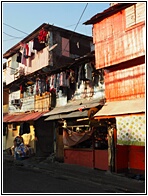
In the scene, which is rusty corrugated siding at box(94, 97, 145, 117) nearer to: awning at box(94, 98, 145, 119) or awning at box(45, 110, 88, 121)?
awning at box(94, 98, 145, 119)

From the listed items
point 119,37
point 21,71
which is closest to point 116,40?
point 119,37

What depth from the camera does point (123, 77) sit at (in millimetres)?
13312

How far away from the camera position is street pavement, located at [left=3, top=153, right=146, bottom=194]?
10484mm

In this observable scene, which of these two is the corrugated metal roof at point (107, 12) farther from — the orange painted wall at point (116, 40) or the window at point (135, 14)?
the window at point (135, 14)

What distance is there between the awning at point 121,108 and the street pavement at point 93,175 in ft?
9.92

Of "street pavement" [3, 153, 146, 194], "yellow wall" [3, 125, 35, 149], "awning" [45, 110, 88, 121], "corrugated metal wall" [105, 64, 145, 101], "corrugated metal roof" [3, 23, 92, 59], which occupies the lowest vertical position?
"street pavement" [3, 153, 146, 194]

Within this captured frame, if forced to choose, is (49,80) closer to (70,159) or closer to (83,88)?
(83,88)

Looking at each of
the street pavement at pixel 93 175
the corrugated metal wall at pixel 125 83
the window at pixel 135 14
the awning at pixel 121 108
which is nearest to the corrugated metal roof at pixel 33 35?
the corrugated metal wall at pixel 125 83

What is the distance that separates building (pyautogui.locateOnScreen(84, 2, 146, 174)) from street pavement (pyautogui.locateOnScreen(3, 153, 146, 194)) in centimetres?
100

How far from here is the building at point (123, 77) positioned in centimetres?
1178

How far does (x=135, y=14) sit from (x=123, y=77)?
3163 mm

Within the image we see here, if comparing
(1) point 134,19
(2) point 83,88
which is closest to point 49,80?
(2) point 83,88

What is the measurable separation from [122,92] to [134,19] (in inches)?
145

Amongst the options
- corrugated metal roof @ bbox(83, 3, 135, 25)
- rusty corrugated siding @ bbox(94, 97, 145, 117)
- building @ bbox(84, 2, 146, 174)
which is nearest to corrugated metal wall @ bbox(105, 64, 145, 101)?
building @ bbox(84, 2, 146, 174)
